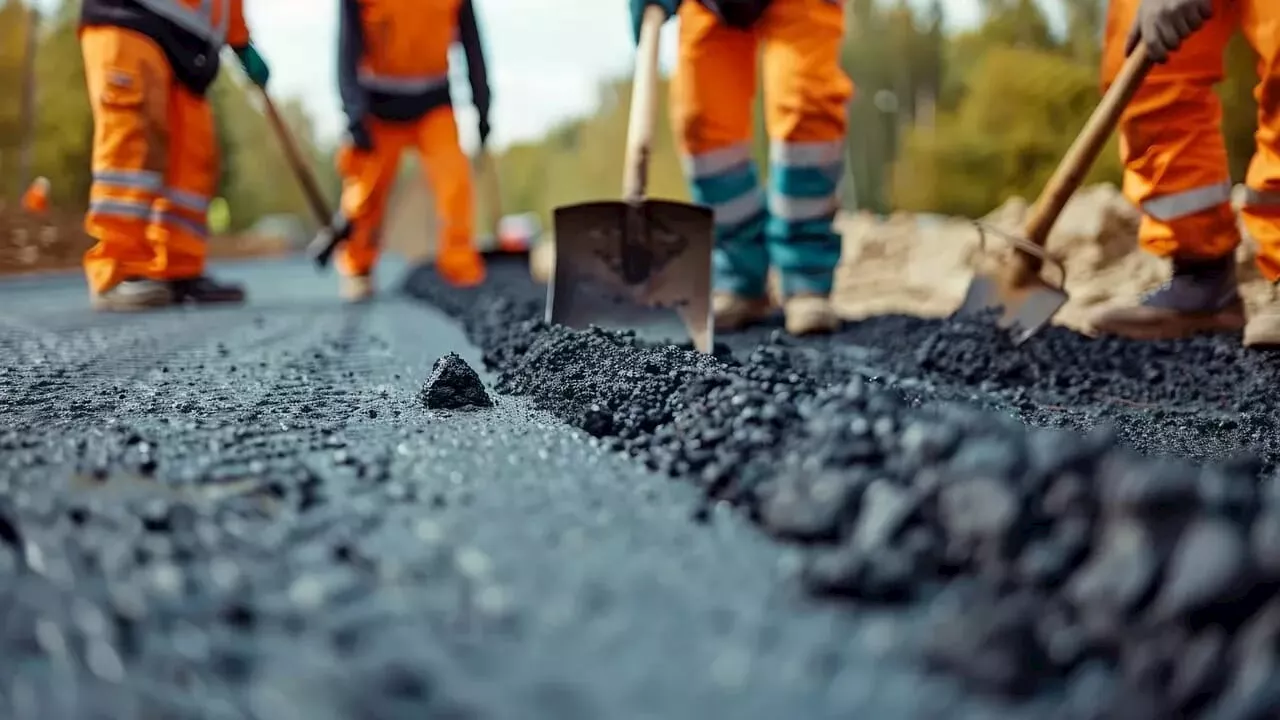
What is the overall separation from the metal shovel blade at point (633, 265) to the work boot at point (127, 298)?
2032 millimetres

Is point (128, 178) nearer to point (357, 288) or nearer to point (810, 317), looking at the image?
point (357, 288)

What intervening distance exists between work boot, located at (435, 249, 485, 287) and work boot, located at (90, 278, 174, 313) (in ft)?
5.35

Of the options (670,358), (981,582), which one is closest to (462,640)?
(981,582)

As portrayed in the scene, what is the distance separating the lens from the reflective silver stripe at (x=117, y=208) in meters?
3.08

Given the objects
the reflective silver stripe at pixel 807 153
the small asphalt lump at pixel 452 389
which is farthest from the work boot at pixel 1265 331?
the small asphalt lump at pixel 452 389

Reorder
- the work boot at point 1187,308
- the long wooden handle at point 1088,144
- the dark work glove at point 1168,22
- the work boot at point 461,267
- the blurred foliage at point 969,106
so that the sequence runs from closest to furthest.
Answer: the dark work glove at point 1168,22
the long wooden handle at point 1088,144
the work boot at point 1187,308
the work boot at point 461,267
the blurred foliage at point 969,106

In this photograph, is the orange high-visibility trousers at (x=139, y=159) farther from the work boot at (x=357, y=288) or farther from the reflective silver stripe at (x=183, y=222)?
the work boot at (x=357, y=288)

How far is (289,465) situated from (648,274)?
4.36 ft

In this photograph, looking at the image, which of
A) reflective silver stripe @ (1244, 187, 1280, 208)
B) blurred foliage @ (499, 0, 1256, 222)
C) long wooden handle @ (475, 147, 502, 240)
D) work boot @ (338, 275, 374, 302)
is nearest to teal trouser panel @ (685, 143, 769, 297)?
reflective silver stripe @ (1244, 187, 1280, 208)

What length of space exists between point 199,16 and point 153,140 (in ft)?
1.74

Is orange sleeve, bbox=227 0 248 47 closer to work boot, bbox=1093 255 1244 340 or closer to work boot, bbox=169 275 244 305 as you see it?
work boot, bbox=169 275 244 305

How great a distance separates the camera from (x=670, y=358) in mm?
1496

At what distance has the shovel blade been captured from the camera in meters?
2.06

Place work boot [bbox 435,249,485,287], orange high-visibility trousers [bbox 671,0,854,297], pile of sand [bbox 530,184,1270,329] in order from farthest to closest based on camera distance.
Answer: work boot [bbox 435,249,485,287] → pile of sand [bbox 530,184,1270,329] → orange high-visibility trousers [bbox 671,0,854,297]
